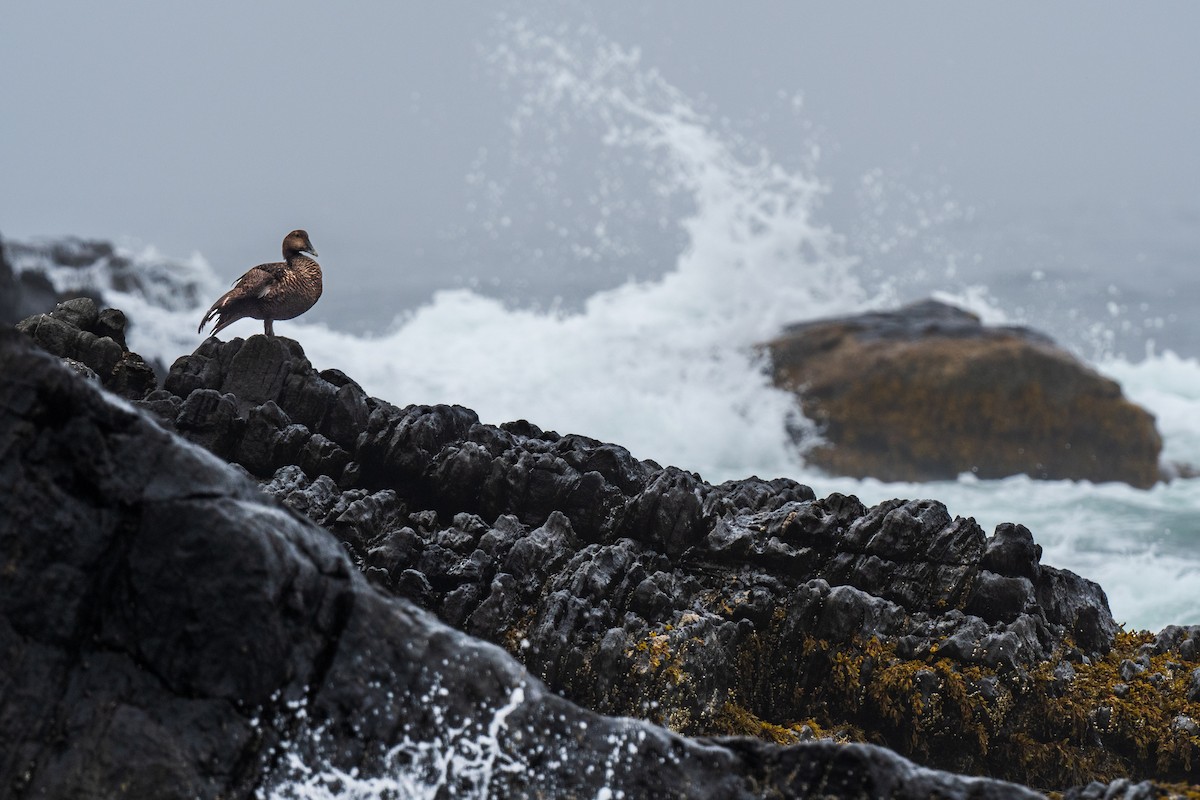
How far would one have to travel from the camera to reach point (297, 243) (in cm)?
1081

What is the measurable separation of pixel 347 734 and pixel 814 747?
7.12 ft

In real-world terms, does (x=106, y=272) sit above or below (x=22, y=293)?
above

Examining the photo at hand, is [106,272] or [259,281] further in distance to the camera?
[106,272]

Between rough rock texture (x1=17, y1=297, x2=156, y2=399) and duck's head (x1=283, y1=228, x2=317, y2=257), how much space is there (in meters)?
Result: 1.78

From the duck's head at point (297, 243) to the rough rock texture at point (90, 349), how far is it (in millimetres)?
1784

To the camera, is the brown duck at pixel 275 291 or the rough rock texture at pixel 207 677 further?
the brown duck at pixel 275 291

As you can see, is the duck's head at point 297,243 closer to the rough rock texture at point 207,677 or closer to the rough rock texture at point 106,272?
the rough rock texture at point 207,677

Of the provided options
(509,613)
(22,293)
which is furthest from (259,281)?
(22,293)

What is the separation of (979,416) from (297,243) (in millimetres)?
19681

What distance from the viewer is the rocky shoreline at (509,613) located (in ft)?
15.8

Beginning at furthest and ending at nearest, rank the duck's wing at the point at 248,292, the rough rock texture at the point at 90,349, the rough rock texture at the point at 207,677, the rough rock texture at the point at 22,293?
the rough rock texture at the point at 22,293, the duck's wing at the point at 248,292, the rough rock texture at the point at 90,349, the rough rock texture at the point at 207,677

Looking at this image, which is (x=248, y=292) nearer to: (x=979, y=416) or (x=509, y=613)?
(x=509, y=613)

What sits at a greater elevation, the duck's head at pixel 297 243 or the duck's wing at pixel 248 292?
the duck's head at pixel 297 243

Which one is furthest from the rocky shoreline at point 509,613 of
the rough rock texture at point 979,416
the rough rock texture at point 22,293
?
the rough rock texture at point 22,293
